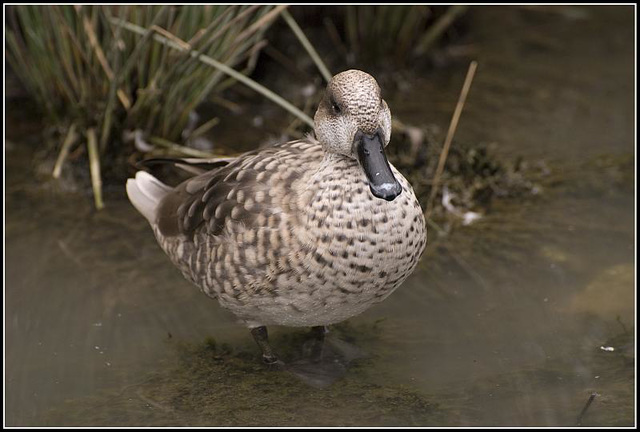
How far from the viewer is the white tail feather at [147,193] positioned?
417cm

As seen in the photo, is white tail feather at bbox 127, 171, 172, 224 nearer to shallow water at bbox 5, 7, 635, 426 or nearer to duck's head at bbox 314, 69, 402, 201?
shallow water at bbox 5, 7, 635, 426

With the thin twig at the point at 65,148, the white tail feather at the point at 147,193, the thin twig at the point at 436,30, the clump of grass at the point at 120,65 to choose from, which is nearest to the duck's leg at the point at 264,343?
the white tail feather at the point at 147,193

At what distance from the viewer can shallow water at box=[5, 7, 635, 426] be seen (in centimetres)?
349

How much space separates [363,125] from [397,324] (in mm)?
1146

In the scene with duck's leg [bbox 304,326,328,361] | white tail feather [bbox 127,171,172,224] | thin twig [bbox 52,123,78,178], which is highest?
white tail feather [bbox 127,171,172,224]

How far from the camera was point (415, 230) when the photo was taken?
11.0ft

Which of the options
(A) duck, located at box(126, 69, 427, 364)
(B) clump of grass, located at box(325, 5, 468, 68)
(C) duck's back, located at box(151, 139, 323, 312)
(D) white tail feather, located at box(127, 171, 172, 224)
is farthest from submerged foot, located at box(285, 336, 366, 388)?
(B) clump of grass, located at box(325, 5, 468, 68)

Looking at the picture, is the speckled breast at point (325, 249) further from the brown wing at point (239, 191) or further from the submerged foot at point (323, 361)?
the submerged foot at point (323, 361)

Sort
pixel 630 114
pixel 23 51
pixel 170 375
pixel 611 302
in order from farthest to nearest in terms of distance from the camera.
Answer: pixel 630 114 → pixel 23 51 → pixel 611 302 → pixel 170 375

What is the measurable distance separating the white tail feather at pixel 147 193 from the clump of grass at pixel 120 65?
0.71 metres

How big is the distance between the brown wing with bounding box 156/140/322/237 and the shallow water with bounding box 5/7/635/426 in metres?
0.48

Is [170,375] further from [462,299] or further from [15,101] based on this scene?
[15,101]

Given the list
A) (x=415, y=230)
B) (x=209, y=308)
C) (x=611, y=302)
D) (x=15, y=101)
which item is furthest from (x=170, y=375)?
(x=15, y=101)

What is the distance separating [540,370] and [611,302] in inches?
24.3
